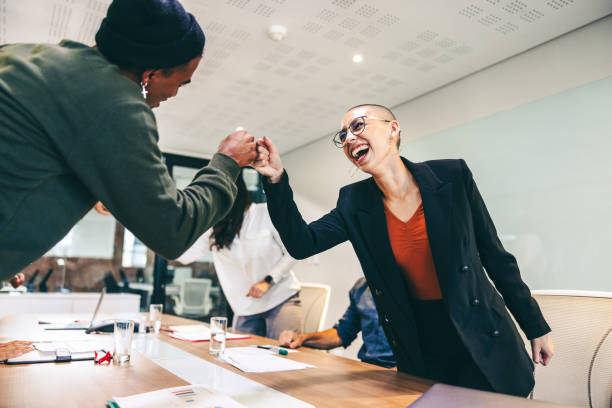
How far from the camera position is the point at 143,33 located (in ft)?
2.69

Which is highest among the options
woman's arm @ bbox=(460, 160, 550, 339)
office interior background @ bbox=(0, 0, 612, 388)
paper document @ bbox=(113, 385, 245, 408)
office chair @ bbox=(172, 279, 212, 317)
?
office interior background @ bbox=(0, 0, 612, 388)

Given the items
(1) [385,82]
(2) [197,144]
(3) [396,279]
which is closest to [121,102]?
(3) [396,279]

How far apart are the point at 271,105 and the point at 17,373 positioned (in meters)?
3.84

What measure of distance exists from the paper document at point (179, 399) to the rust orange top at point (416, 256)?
82cm

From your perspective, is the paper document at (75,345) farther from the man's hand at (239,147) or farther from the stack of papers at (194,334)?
the man's hand at (239,147)

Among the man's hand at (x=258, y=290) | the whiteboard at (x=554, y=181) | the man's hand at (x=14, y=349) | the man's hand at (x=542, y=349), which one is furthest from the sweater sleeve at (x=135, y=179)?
the whiteboard at (x=554, y=181)

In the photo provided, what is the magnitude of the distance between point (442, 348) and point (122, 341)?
100cm

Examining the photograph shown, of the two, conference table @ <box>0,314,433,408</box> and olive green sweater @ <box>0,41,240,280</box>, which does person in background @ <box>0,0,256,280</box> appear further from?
conference table @ <box>0,314,433,408</box>

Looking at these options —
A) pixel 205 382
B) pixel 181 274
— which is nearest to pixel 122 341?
pixel 205 382

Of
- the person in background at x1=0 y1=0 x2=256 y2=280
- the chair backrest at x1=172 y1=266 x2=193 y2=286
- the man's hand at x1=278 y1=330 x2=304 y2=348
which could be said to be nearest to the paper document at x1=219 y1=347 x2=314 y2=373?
the man's hand at x1=278 y1=330 x2=304 y2=348

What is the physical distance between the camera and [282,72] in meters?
3.75

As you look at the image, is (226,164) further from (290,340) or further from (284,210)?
(290,340)

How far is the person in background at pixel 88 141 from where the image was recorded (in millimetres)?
696

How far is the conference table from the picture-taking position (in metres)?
0.84
